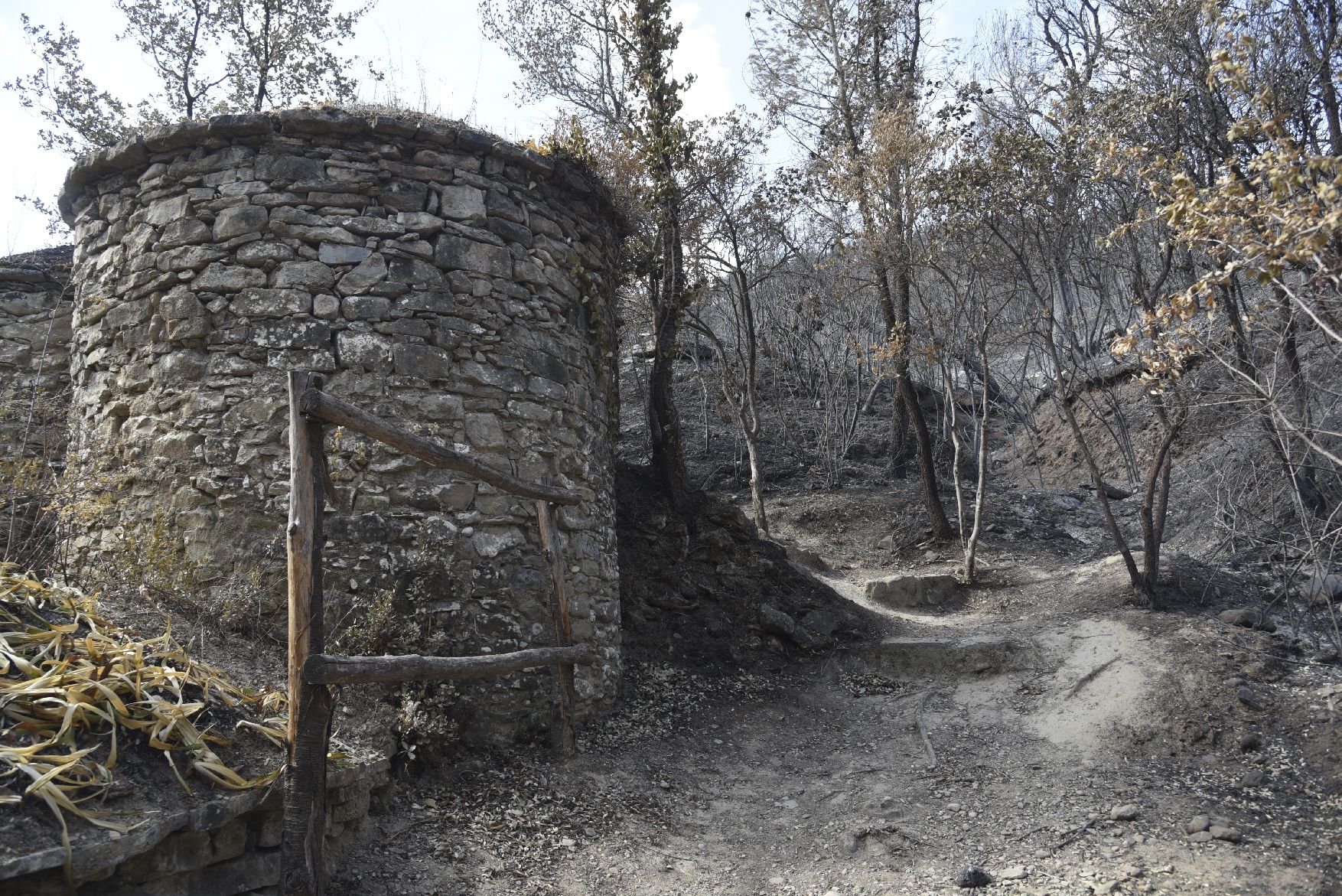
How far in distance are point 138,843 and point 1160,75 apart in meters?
9.60

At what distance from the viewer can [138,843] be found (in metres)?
2.75

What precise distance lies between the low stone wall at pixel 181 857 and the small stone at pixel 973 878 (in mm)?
2962

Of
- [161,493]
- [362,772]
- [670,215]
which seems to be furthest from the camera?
[670,215]

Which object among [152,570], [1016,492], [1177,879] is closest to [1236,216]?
[1177,879]

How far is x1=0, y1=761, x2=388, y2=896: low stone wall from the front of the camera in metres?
2.53

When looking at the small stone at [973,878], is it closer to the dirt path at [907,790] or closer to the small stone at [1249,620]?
the dirt path at [907,790]

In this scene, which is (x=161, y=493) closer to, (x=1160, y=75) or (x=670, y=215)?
(x=670, y=215)

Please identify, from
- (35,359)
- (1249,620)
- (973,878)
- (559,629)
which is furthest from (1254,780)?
(35,359)

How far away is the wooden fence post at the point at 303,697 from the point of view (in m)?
3.22

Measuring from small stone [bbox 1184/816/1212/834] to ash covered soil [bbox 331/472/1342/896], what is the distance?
0.05ft

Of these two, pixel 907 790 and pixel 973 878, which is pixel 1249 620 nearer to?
pixel 907 790

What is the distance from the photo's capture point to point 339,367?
522 centimetres

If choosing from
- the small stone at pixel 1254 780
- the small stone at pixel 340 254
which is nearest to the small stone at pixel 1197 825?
the small stone at pixel 1254 780

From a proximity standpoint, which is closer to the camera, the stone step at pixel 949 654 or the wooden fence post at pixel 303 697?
the wooden fence post at pixel 303 697
